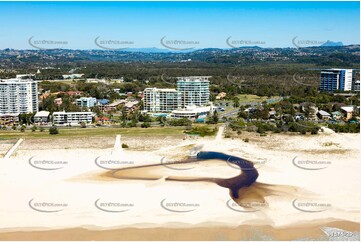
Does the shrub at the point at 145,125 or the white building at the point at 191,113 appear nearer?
the shrub at the point at 145,125

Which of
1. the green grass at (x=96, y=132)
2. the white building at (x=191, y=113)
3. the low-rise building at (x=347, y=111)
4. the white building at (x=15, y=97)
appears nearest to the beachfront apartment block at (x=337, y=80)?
the low-rise building at (x=347, y=111)

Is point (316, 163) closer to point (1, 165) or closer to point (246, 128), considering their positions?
point (246, 128)

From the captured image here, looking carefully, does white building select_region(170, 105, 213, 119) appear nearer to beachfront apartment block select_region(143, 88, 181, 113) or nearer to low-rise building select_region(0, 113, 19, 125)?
beachfront apartment block select_region(143, 88, 181, 113)

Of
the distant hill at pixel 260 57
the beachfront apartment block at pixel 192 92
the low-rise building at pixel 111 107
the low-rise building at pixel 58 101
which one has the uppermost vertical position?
the distant hill at pixel 260 57

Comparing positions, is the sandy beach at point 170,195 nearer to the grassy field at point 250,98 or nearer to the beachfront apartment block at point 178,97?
the beachfront apartment block at point 178,97

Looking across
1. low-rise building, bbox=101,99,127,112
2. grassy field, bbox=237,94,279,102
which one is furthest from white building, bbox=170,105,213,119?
grassy field, bbox=237,94,279,102

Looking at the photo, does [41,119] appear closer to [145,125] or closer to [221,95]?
[145,125]
